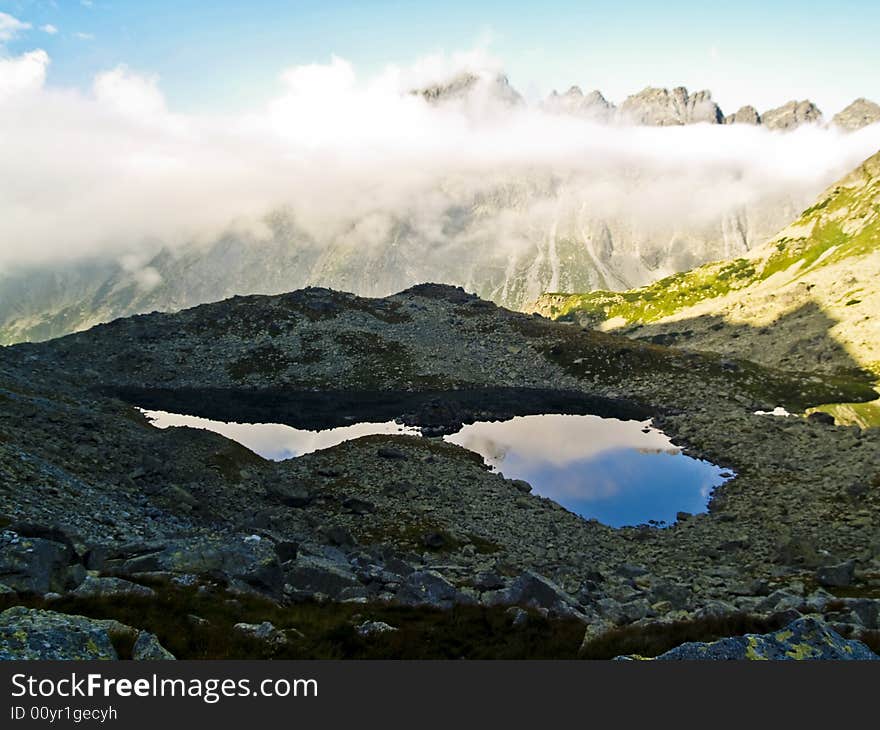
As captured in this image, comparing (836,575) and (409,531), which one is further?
(409,531)

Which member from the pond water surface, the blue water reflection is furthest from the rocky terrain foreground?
the pond water surface

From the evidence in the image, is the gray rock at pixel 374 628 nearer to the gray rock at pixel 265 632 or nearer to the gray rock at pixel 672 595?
the gray rock at pixel 265 632

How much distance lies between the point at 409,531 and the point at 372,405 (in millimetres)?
58211

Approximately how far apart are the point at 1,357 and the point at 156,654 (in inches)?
3869

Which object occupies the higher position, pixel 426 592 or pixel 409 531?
pixel 426 592

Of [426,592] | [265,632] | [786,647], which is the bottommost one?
[426,592]

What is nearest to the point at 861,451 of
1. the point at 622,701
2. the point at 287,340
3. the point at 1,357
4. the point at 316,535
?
the point at 316,535

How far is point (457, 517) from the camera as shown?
139 ft

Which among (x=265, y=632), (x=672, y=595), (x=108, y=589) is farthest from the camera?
(x=672, y=595)

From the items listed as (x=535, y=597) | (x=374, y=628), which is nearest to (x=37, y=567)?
(x=374, y=628)

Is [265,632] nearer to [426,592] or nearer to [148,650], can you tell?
[148,650]

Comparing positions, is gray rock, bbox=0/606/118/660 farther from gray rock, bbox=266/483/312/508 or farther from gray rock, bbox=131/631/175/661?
gray rock, bbox=266/483/312/508

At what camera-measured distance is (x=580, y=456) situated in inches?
2697

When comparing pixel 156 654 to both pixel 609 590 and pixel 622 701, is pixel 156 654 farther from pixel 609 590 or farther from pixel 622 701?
pixel 609 590
